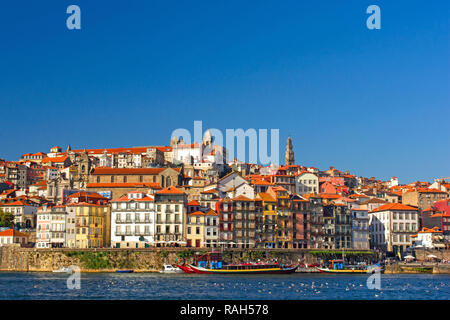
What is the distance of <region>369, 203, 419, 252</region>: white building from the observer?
102062 mm

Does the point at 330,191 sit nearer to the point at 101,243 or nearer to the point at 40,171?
the point at 101,243

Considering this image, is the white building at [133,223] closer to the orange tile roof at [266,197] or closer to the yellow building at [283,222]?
the orange tile roof at [266,197]

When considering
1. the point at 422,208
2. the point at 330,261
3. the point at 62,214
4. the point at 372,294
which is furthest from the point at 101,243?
the point at 422,208

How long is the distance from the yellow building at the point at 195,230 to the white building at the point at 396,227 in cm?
3243

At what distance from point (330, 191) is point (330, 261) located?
46.9m

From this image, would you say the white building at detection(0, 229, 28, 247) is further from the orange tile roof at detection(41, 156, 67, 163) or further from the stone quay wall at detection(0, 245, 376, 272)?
the orange tile roof at detection(41, 156, 67, 163)

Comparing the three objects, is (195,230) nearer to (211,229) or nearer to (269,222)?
(211,229)

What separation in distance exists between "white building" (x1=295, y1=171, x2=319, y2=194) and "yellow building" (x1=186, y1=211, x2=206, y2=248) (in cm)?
4578

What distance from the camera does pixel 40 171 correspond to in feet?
550

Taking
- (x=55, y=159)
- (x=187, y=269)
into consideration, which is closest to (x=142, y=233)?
(x=187, y=269)

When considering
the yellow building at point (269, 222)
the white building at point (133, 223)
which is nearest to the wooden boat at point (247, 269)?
the white building at point (133, 223)
